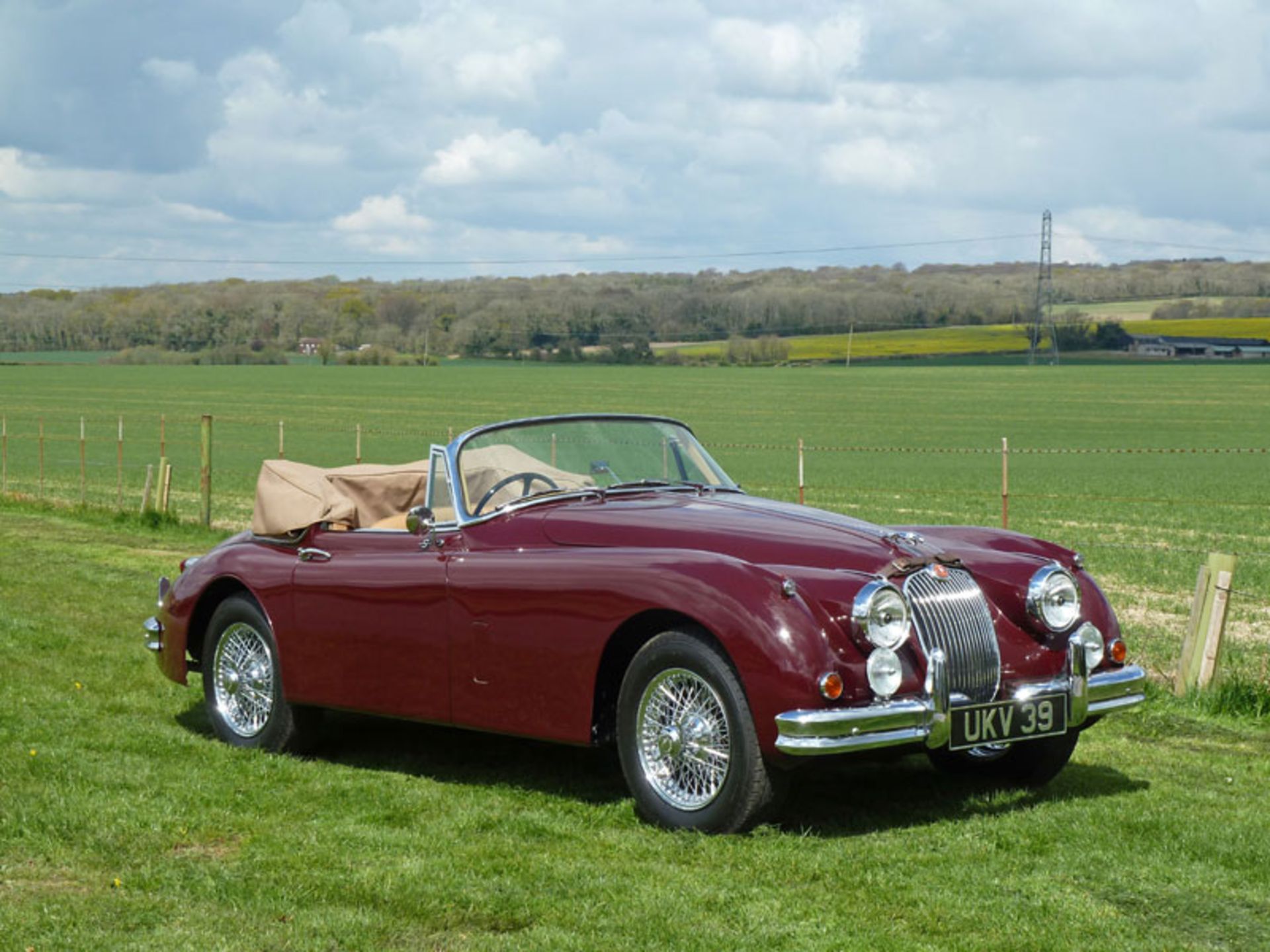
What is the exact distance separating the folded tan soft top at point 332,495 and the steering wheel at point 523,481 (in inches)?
15.7

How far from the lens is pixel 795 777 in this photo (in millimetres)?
6816

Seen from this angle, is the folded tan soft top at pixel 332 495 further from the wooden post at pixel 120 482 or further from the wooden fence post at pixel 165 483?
the wooden post at pixel 120 482

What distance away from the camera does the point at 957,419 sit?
7550 centimetres

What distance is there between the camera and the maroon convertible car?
6.23 meters

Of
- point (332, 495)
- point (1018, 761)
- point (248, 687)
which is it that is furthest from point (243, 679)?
point (1018, 761)

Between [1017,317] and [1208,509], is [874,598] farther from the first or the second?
[1017,317]

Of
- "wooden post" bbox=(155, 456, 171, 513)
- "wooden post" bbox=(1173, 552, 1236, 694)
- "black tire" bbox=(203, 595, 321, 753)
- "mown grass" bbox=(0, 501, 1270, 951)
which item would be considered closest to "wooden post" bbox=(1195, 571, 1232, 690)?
"wooden post" bbox=(1173, 552, 1236, 694)

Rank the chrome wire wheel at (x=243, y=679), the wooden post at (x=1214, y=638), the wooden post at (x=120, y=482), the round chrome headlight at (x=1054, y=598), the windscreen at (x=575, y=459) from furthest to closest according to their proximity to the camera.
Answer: the wooden post at (x=120, y=482), the wooden post at (x=1214, y=638), the chrome wire wheel at (x=243, y=679), the windscreen at (x=575, y=459), the round chrome headlight at (x=1054, y=598)

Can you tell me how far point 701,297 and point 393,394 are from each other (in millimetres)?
44239

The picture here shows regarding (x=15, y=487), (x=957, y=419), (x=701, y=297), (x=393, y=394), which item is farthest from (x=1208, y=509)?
(x=701, y=297)

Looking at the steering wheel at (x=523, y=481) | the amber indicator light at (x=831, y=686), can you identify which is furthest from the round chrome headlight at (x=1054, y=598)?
the steering wheel at (x=523, y=481)

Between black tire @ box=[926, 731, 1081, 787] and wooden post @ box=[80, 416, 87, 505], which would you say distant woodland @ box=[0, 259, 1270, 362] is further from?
black tire @ box=[926, 731, 1081, 787]

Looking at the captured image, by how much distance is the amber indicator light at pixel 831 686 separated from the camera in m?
6.07

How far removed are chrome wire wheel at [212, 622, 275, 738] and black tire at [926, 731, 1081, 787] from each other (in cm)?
329
